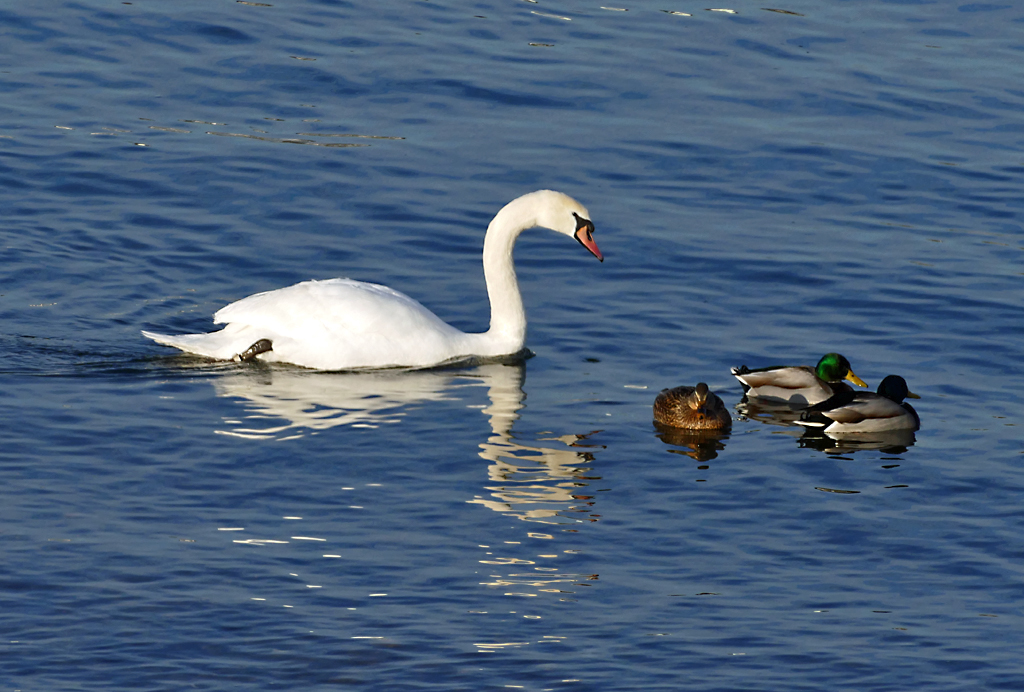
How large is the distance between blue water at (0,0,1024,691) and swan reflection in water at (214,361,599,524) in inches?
1.9

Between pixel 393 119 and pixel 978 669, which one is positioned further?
pixel 393 119

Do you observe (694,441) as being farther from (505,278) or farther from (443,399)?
(505,278)

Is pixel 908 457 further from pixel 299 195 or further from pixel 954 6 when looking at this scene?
pixel 954 6

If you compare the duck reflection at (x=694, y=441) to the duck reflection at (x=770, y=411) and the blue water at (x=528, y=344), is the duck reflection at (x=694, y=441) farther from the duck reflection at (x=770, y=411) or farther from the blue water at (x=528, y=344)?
the duck reflection at (x=770, y=411)

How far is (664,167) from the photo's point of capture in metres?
19.2

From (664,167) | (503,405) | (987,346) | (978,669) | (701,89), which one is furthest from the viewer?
(701,89)

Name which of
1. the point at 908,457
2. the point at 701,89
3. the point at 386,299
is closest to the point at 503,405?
the point at 386,299

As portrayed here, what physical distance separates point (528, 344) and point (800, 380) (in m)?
2.81

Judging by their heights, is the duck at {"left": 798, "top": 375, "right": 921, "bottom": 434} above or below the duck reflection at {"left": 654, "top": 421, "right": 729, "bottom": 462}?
above

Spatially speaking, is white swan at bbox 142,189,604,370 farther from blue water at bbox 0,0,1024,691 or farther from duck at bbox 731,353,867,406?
duck at bbox 731,353,867,406

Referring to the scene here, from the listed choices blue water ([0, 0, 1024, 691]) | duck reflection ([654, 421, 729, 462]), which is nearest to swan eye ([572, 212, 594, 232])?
blue water ([0, 0, 1024, 691])

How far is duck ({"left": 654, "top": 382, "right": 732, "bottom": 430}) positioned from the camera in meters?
12.0

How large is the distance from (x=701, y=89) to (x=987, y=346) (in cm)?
875

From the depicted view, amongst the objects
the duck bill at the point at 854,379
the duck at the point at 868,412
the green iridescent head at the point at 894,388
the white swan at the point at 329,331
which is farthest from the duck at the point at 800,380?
the white swan at the point at 329,331
